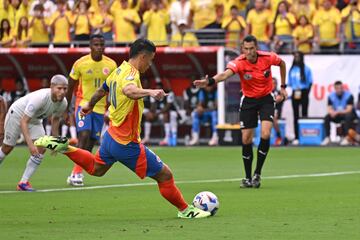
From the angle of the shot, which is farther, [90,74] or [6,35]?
[6,35]

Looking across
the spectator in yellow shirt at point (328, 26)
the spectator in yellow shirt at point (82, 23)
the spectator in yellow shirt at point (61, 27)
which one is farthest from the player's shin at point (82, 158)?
the spectator in yellow shirt at point (61, 27)

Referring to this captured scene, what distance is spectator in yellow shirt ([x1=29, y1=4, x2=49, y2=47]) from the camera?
32.7 m

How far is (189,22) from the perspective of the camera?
31.8 metres

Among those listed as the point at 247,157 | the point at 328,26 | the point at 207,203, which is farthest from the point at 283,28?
the point at 207,203

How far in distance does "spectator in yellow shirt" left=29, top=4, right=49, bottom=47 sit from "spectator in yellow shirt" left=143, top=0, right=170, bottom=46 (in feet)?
10.4

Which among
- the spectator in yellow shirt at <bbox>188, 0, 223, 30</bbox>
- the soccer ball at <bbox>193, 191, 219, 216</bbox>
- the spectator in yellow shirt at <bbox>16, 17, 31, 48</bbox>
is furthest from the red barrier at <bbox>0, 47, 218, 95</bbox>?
the soccer ball at <bbox>193, 191, 219, 216</bbox>

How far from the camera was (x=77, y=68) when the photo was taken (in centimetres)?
1869

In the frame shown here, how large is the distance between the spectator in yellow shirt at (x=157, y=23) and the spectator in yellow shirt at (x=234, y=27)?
1636mm

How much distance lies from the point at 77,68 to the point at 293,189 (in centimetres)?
418

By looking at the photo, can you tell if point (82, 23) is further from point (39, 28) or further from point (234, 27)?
point (234, 27)

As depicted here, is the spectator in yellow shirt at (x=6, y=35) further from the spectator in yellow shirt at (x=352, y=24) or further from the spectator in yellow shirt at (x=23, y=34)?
the spectator in yellow shirt at (x=352, y=24)

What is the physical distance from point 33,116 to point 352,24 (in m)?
15.7

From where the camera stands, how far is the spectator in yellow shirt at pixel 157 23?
1242 inches

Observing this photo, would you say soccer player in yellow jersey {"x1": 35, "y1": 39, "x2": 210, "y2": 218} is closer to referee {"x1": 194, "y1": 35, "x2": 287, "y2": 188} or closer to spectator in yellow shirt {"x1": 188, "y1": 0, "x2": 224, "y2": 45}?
referee {"x1": 194, "y1": 35, "x2": 287, "y2": 188}
